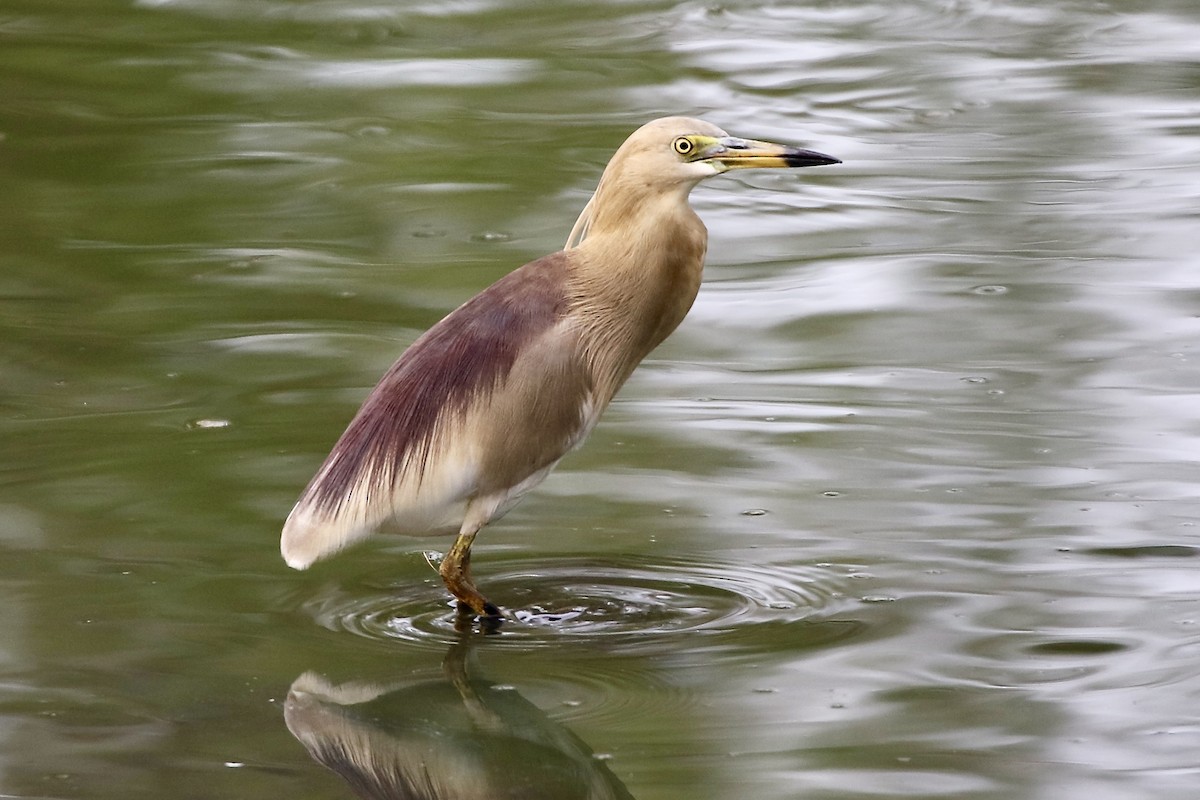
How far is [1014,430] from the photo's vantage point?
5445 millimetres

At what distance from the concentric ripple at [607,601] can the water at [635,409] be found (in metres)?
0.01

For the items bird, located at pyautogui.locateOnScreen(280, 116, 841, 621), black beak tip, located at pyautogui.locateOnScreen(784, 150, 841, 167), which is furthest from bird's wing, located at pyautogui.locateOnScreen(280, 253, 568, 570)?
black beak tip, located at pyautogui.locateOnScreen(784, 150, 841, 167)

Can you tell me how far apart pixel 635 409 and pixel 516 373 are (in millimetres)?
1433

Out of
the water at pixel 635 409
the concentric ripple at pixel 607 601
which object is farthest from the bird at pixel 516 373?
the water at pixel 635 409

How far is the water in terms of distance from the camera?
3.83 meters

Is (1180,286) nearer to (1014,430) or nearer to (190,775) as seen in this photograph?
(1014,430)

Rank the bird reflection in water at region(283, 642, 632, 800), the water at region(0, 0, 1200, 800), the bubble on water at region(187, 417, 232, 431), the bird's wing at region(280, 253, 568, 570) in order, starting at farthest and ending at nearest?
the bubble on water at region(187, 417, 232, 431), the bird's wing at region(280, 253, 568, 570), the water at region(0, 0, 1200, 800), the bird reflection in water at region(283, 642, 632, 800)

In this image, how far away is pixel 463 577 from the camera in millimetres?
4234

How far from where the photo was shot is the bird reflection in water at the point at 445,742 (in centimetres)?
357

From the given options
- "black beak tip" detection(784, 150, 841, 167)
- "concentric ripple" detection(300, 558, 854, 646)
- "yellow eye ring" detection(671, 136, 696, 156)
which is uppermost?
"yellow eye ring" detection(671, 136, 696, 156)

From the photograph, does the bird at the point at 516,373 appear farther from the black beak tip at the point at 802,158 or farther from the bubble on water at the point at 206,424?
the bubble on water at the point at 206,424

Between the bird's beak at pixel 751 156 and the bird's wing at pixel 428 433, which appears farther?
the bird's beak at pixel 751 156

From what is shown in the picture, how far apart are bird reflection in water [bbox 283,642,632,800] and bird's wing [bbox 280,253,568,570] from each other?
34 centimetres

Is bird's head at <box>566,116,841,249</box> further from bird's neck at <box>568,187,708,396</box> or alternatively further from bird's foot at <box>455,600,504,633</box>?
bird's foot at <box>455,600,504,633</box>
